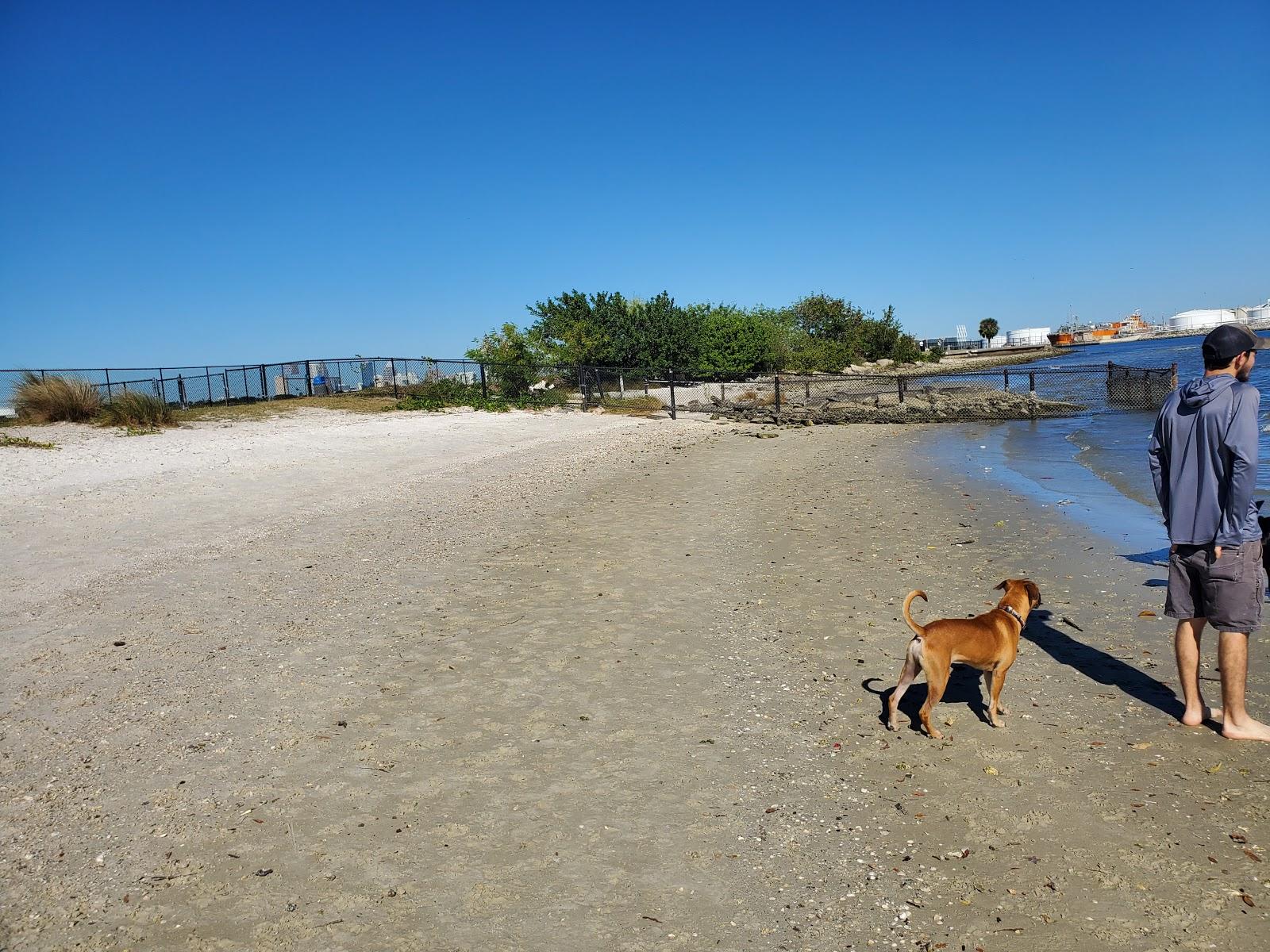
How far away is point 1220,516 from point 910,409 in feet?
90.6

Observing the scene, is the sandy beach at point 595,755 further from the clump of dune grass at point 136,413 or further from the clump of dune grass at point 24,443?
the clump of dune grass at point 136,413

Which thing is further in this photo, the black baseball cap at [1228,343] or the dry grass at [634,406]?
the dry grass at [634,406]

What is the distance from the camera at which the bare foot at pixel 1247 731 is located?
4.46 m

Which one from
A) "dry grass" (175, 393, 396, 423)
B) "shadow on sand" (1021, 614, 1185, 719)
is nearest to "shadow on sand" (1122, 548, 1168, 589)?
"shadow on sand" (1021, 614, 1185, 719)

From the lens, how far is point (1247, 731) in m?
4.47

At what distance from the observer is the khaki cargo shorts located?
450cm

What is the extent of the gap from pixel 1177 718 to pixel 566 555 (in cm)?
599

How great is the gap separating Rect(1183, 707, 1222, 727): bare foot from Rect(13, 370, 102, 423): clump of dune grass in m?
24.0

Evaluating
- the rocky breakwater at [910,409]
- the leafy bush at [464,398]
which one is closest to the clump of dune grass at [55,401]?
the leafy bush at [464,398]

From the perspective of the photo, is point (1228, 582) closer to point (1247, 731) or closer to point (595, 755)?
point (1247, 731)

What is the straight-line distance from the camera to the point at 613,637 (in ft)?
21.4

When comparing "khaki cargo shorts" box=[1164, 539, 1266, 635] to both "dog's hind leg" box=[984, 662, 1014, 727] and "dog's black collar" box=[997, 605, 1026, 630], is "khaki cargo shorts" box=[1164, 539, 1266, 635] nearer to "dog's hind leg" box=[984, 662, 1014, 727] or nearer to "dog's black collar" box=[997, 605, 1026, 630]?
"dog's black collar" box=[997, 605, 1026, 630]

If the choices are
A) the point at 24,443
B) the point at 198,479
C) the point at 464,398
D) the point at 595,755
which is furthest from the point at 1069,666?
the point at 464,398

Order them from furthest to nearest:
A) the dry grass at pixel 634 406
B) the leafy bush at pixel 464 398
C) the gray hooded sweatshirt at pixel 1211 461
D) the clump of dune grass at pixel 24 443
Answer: the dry grass at pixel 634 406
the leafy bush at pixel 464 398
the clump of dune grass at pixel 24 443
the gray hooded sweatshirt at pixel 1211 461
